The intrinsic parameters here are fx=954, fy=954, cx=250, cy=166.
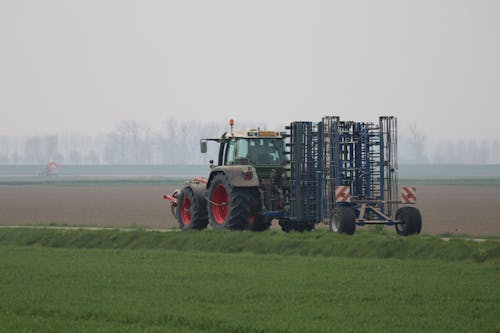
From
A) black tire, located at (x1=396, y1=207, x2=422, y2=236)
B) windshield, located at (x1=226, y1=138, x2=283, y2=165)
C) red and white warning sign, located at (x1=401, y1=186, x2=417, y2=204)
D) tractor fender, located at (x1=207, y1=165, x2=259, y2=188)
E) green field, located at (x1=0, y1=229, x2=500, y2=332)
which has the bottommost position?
green field, located at (x1=0, y1=229, x2=500, y2=332)

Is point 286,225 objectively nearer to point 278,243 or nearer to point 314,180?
point 314,180

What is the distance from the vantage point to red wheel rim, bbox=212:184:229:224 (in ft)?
84.7

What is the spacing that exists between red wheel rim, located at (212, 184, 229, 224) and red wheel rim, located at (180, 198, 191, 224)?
6.43 feet

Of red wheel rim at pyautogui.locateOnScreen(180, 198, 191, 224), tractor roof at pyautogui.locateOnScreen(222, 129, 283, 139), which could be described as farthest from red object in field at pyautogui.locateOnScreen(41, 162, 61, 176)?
tractor roof at pyautogui.locateOnScreen(222, 129, 283, 139)

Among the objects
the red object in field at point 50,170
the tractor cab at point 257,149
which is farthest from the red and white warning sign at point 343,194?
the red object in field at point 50,170

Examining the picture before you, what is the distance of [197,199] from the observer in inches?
1047

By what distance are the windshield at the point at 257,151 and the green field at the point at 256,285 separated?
2492 millimetres

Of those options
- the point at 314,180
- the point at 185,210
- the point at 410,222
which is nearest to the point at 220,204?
the point at 185,210

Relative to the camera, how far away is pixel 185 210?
27828mm

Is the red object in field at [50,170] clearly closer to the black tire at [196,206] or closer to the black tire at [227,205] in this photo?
the black tire at [196,206]

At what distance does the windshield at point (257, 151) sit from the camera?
25703mm

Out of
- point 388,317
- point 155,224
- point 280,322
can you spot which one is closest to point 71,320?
point 280,322

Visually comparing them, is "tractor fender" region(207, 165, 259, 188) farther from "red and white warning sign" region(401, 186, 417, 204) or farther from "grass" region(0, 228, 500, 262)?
"red and white warning sign" region(401, 186, 417, 204)

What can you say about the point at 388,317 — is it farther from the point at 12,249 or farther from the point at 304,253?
the point at 12,249
